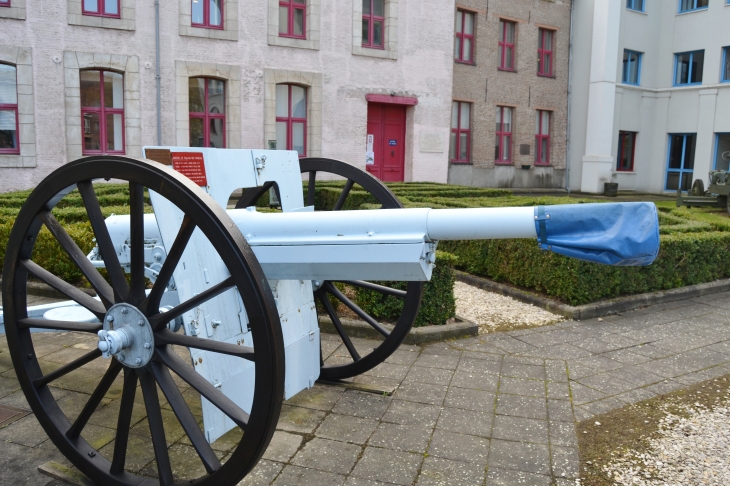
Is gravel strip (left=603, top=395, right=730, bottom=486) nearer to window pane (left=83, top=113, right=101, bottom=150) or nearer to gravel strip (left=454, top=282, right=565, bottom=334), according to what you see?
gravel strip (left=454, top=282, right=565, bottom=334)

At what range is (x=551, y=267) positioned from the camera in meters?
6.94

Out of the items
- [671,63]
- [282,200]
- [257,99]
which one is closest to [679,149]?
[671,63]

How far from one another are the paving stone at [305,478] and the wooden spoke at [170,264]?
1.05 m

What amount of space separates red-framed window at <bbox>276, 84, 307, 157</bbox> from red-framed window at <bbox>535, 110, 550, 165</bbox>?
11054 mm

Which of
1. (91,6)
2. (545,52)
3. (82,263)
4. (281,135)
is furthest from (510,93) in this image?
(82,263)

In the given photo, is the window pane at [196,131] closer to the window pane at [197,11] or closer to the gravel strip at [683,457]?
the window pane at [197,11]

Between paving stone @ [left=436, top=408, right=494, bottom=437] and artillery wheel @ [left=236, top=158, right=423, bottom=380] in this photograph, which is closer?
paving stone @ [left=436, top=408, right=494, bottom=437]

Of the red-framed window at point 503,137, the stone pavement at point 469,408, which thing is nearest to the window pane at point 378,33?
the red-framed window at point 503,137

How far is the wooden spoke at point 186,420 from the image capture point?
2.67 m

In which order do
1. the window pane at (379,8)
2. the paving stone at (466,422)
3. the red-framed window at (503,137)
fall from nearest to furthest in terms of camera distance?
the paving stone at (466,422) → the window pane at (379,8) → the red-framed window at (503,137)

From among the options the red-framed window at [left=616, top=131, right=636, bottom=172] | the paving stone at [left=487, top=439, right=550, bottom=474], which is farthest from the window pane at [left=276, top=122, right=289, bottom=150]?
the paving stone at [left=487, top=439, right=550, bottom=474]

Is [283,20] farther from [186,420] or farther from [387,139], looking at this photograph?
[186,420]

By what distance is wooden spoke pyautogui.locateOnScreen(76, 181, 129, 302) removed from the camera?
2.94 m

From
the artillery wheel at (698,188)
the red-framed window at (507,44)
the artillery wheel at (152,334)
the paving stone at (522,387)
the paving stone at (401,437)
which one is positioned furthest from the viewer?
the red-framed window at (507,44)
